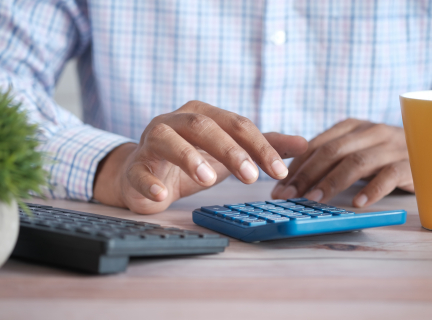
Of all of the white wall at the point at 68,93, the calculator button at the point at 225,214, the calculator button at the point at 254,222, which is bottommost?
the white wall at the point at 68,93

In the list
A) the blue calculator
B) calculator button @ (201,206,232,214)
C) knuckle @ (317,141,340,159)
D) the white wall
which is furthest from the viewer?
the white wall

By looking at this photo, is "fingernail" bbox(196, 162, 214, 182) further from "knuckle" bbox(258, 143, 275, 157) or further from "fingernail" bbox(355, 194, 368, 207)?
"fingernail" bbox(355, 194, 368, 207)

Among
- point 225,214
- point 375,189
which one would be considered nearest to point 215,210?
point 225,214

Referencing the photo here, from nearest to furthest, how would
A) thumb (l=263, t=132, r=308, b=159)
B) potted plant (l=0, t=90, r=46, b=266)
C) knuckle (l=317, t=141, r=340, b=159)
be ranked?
potted plant (l=0, t=90, r=46, b=266) → thumb (l=263, t=132, r=308, b=159) → knuckle (l=317, t=141, r=340, b=159)

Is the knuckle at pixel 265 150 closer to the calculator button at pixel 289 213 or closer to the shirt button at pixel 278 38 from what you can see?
the calculator button at pixel 289 213

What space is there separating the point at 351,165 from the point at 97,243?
510 mm

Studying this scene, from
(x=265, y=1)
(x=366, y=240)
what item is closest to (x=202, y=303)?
(x=366, y=240)

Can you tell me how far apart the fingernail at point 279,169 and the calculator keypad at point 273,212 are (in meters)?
0.04

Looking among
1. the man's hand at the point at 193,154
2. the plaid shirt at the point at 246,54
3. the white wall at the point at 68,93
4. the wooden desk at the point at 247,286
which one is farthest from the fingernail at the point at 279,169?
the white wall at the point at 68,93

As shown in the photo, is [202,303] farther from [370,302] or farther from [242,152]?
[242,152]

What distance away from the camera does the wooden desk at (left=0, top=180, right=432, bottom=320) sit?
0.28 metres

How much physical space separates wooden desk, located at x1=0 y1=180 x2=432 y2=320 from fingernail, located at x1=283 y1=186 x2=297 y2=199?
260mm

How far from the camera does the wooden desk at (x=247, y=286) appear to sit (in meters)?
0.28

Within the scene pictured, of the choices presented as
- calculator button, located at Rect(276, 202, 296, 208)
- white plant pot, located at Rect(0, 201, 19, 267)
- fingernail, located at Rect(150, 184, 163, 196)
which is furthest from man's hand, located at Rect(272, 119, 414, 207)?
white plant pot, located at Rect(0, 201, 19, 267)
